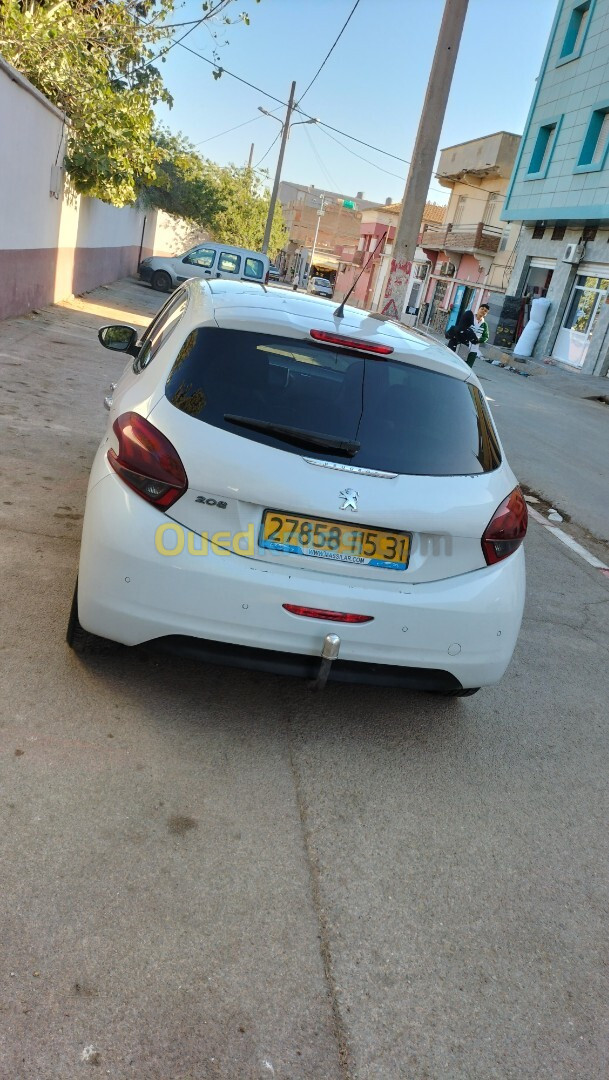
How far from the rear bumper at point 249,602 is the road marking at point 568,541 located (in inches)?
152

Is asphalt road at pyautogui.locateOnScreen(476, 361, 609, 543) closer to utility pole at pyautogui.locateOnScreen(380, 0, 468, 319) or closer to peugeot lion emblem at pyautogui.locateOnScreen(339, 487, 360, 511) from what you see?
utility pole at pyautogui.locateOnScreen(380, 0, 468, 319)

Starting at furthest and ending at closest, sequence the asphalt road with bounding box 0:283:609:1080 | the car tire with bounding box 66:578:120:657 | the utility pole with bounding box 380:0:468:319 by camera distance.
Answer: the utility pole with bounding box 380:0:468:319 → the car tire with bounding box 66:578:120:657 → the asphalt road with bounding box 0:283:609:1080

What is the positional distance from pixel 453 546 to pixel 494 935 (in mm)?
1312

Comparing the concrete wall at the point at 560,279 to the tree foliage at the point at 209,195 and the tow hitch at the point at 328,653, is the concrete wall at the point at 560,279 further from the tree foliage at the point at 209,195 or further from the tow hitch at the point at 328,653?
the tow hitch at the point at 328,653

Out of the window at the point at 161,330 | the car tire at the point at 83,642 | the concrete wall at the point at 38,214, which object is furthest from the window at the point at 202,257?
the car tire at the point at 83,642

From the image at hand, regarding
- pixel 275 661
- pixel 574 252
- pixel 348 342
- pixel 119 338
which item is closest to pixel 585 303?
pixel 574 252

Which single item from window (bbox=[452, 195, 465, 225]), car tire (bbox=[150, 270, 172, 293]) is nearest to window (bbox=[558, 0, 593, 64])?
car tire (bbox=[150, 270, 172, 293])

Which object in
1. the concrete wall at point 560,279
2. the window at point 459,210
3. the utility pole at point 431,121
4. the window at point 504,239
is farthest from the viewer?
the window at point 459,210

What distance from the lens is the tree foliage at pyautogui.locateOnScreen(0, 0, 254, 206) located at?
38.4ft

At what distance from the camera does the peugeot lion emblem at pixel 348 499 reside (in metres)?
2.99

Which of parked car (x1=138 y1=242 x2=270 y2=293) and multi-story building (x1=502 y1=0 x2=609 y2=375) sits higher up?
multi-story building (x1=502 y1=0 x2=609 y2=375)

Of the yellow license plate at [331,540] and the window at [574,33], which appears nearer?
the yellow license plate at [331,540]

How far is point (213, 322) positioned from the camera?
134 inches

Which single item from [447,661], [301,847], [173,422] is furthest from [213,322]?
[301,847]
